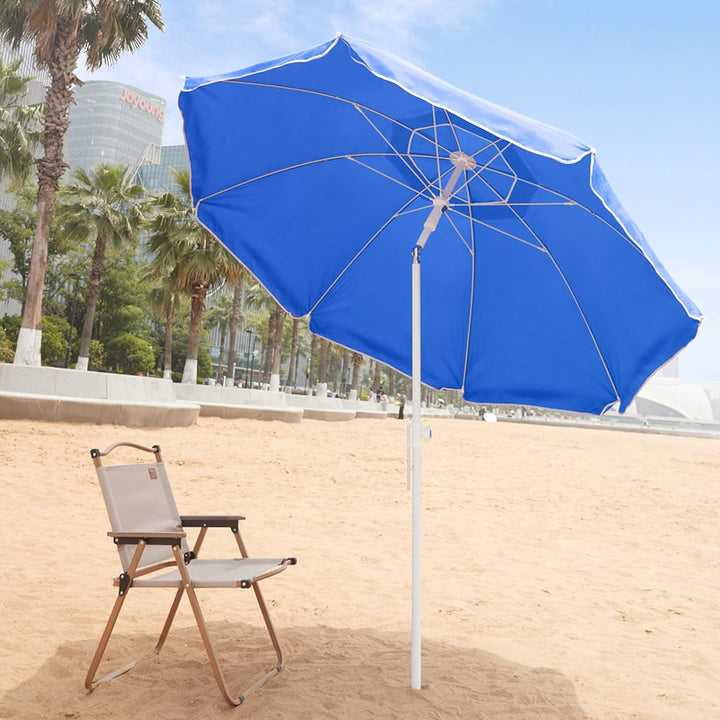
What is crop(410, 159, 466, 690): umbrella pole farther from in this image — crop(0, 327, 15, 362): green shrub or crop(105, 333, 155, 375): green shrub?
crop(105, 333, 155, 375): green shrub

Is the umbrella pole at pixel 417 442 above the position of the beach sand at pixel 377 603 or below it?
above

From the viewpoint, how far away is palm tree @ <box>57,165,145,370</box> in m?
24.4

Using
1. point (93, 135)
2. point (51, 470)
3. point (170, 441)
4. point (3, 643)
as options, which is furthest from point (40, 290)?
point (93, 135)

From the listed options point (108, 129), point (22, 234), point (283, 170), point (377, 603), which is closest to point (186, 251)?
point (22, 234)

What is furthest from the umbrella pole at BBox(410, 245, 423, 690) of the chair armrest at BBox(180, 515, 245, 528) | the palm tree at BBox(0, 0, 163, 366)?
the palm tree at BBox(0, 0, 163, 366)

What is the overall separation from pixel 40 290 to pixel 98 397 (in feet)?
9.06

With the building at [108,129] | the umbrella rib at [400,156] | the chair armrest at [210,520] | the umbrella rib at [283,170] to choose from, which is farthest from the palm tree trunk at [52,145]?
the building at [108,129]

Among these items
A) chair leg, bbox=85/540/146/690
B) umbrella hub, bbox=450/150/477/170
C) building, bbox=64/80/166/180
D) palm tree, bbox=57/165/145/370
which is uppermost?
building, bbox=64/80/166/180

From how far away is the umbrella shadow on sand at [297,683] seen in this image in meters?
3.22

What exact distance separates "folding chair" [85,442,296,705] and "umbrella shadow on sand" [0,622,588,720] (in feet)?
0.39

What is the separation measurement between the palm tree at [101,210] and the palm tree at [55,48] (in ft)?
24.0

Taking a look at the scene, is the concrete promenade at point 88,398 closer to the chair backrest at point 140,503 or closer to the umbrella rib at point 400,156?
the chair backrest at point 140,503

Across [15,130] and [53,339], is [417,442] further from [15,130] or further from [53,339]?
[53,339]

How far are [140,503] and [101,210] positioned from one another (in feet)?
78.5
